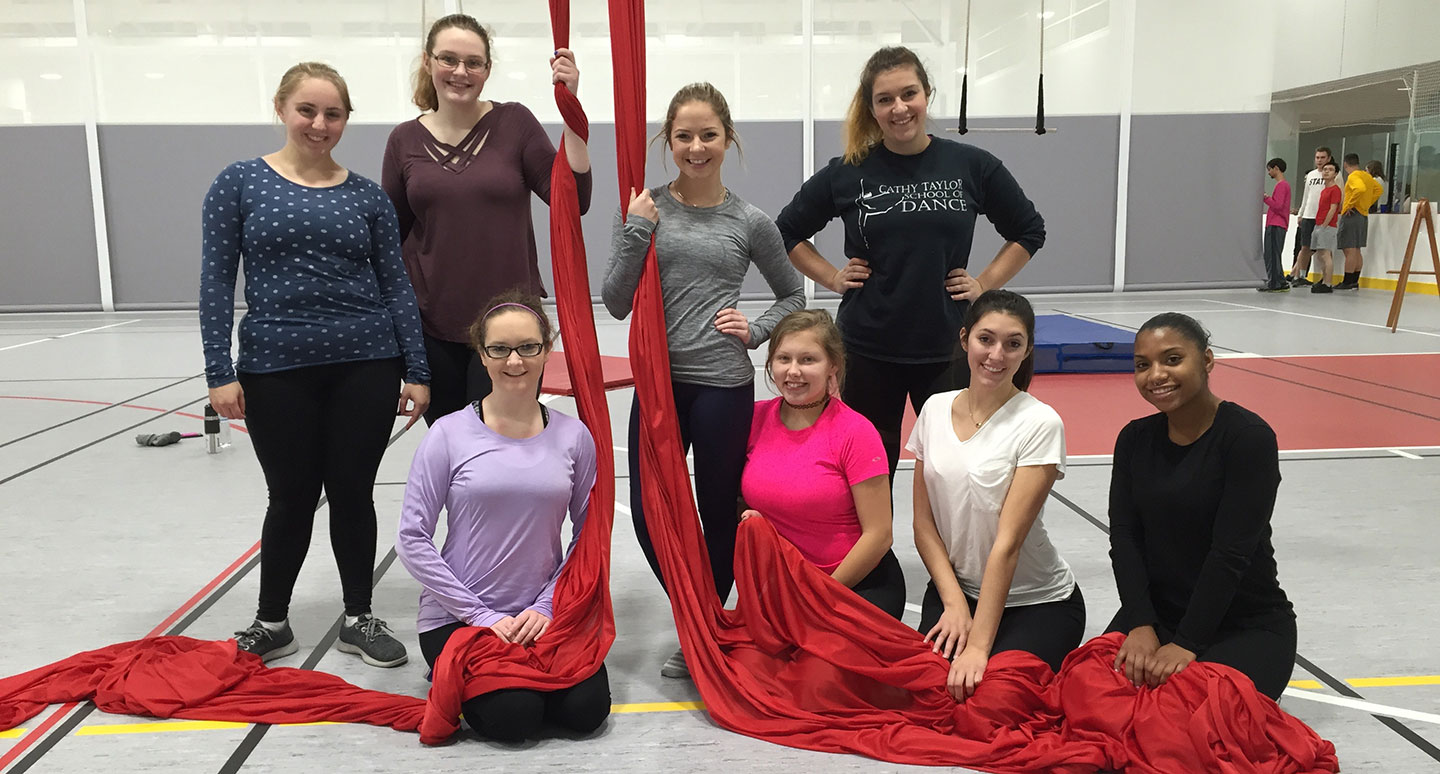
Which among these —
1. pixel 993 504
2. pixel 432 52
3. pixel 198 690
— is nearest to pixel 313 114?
pixel 432 52

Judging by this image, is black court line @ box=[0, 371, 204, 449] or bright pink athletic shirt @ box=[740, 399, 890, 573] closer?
bright pink athletic shirt @ box=[740, 399, 890, 573]

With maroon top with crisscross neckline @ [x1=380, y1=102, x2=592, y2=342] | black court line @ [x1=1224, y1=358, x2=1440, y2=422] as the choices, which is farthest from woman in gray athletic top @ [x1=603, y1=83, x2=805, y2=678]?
black court line @ [x1=1224, y1=358, x2=1440, y2=422]

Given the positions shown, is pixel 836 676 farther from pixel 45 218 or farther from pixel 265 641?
pixel 45 218

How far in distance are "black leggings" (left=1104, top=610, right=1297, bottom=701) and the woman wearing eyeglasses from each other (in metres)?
1.58

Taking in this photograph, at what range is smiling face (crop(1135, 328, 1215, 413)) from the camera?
1.96 metres

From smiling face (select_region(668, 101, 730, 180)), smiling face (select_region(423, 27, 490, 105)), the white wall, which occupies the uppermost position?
the white wall

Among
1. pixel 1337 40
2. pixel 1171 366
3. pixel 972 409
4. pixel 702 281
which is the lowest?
pixel 972 409

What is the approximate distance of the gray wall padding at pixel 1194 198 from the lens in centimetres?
998

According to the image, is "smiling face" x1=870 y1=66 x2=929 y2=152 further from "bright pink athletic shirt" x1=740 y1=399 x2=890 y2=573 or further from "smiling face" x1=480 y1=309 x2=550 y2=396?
"smiling face" x1=480 y1=309 x2=550 y2=396

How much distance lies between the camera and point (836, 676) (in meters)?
2.04

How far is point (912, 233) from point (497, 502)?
1133mm

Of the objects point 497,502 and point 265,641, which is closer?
point 497,502

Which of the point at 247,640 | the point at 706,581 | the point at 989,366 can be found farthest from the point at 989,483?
the point at 247,640

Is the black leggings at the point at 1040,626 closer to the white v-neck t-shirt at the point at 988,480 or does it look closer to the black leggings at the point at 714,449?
the white v-neck t-shirt at the point at 988,480
